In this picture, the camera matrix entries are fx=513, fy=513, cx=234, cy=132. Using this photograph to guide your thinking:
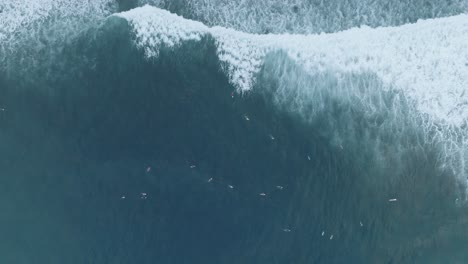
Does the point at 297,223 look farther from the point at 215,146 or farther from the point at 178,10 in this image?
the point at 178,10

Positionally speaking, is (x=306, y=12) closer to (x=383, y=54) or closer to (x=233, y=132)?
(x=383, y=54)

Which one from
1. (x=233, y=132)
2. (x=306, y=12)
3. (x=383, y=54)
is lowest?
(x=233, y=132)

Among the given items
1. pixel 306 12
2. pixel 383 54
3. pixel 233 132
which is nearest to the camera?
pixel 383 54

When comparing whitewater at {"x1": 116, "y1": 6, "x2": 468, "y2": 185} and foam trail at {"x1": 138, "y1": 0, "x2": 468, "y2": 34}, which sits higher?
foam trail at {"x1": 138, "y1": 0, "x2": 468, "y2": 34}

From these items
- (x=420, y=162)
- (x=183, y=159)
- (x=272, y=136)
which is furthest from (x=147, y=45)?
(x=420, y=162)

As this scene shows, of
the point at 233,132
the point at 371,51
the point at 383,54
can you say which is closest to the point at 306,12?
the point at 371,51
